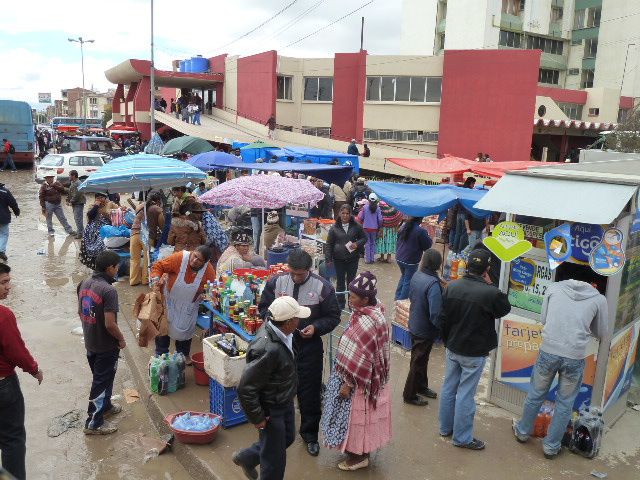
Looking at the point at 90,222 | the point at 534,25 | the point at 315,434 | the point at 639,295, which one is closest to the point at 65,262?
the point at 90,222

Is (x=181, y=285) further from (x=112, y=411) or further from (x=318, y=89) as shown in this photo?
(x=318, y=89)

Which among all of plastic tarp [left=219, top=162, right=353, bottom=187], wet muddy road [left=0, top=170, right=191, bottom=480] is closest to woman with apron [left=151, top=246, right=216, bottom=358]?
wet muddy road [left=0, top=170, right=191, bottom=480]

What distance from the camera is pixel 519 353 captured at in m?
5.84

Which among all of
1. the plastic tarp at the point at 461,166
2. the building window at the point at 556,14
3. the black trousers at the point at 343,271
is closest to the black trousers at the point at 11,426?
the black trousers at the point at 343,271

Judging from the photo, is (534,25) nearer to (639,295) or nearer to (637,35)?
(637,35)

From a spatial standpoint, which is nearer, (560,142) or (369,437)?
(369,437)

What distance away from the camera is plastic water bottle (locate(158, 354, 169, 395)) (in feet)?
20.0

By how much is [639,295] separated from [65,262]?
11.6 metres

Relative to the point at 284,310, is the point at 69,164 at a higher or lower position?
lower

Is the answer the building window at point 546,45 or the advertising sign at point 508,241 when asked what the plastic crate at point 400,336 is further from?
the building window at point 546,45

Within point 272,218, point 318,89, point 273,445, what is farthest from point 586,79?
point 273,445

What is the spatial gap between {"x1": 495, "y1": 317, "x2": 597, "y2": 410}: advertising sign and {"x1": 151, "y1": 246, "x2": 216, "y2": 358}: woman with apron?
11.7 ft

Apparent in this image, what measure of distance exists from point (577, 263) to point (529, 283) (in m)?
0.58

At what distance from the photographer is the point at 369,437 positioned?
15.3 ft
